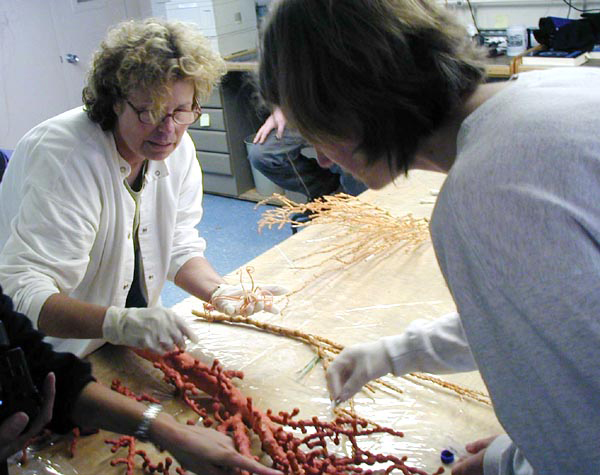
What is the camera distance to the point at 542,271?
66 cm

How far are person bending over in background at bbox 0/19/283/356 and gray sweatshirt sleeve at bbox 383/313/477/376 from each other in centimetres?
44

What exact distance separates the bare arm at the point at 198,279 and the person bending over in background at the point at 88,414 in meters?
0.53

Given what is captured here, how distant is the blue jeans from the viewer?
3166mm

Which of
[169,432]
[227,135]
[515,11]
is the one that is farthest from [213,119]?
[169,432]

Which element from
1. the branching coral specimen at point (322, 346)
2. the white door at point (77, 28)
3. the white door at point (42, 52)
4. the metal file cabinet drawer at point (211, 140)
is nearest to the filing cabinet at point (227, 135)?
the metal file cabinet drawer at point (211, 140)

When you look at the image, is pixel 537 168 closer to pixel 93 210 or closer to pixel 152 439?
pixel 152 439

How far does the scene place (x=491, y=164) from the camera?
0.72 metres

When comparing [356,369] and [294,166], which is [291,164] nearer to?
[294,166]

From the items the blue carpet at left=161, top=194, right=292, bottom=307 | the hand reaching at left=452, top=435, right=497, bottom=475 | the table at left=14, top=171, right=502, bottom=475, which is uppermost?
the hand reaching at left=452, top=435, right=497, bottom=475

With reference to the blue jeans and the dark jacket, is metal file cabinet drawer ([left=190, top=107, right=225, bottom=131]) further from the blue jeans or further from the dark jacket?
the dark jacket

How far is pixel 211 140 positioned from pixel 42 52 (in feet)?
4.81

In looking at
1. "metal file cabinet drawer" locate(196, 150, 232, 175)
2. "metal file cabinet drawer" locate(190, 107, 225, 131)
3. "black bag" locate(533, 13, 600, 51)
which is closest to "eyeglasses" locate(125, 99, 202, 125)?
"black bag" locate(533, 13, 600, 51)

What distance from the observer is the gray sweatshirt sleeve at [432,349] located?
3.78 ft

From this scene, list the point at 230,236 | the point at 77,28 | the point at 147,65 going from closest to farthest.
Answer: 1. the point at 147,65
2. the point at 230,236
3. the point at 77,28
